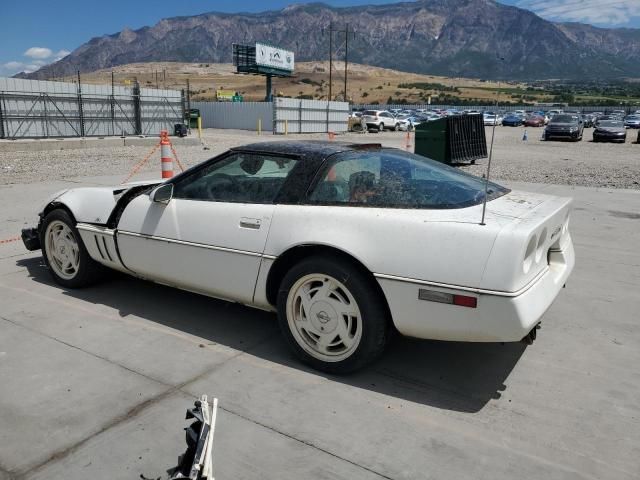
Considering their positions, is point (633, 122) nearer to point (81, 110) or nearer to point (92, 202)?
point (81, 110)

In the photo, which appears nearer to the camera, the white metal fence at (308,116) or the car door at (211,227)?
the car door at (211,227)

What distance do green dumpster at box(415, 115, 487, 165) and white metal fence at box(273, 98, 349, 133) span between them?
2320cm

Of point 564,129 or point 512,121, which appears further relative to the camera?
point 512,121

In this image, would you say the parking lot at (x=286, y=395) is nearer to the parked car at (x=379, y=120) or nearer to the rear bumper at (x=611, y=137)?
the rear bumper at (x=611, y=137)

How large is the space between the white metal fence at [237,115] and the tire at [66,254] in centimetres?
3378

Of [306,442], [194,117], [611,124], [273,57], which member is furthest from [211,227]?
[273,57]

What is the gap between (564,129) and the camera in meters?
31.4

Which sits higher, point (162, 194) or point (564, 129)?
point (564, 129)

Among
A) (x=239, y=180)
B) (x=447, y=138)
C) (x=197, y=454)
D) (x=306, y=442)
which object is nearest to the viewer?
(x=197, y=454)

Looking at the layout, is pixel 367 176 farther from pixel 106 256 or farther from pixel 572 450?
pixel 106 256

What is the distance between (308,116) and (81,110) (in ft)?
57.7

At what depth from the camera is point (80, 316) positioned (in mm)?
Result: 4195

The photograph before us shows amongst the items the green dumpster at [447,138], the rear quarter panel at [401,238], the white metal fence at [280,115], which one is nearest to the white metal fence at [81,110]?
the white metal fence at [280,115]

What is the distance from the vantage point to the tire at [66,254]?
463 cm
